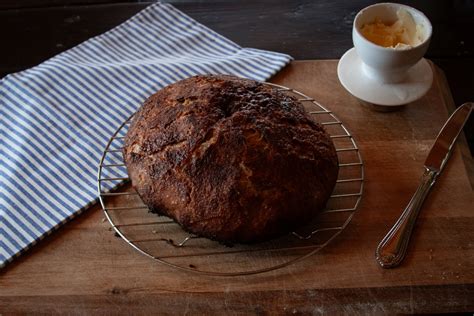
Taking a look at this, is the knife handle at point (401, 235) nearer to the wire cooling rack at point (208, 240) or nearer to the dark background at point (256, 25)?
the wire cooling rack at point (208, 240)

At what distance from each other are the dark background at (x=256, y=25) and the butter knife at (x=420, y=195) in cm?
30

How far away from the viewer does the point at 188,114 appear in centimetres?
110

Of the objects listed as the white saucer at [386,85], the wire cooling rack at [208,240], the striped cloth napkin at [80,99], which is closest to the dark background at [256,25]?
the striped cloth napkin at [80,99]

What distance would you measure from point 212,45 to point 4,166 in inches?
26.7

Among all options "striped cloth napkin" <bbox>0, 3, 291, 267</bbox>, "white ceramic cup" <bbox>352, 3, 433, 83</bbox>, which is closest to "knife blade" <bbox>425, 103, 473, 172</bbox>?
"white ceramic cup" <bbox>352, 3, 433, 83</bbox>

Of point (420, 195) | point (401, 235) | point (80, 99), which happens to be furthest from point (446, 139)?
point (80, 99)

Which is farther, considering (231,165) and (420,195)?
(420,195)

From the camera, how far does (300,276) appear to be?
1.05 m

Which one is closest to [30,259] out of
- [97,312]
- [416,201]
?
[97,312]

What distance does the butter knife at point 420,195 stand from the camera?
1074 mm

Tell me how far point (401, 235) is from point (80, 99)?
2.82 ft

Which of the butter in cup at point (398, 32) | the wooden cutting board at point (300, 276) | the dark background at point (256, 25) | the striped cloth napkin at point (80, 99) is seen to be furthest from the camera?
the dark background at point (256, 25)

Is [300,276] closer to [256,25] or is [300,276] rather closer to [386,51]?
[386,51]

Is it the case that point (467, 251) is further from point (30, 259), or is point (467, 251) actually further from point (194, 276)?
point (30, 259)
